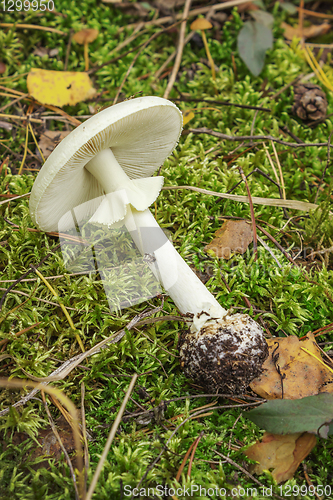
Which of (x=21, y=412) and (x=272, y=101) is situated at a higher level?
(x=272, y=101)

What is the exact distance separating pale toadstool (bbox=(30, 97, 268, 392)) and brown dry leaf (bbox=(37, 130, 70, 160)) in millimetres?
838

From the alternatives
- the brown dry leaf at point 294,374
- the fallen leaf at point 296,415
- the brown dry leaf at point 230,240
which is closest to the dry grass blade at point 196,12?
the brown dry leaf at point 230,240

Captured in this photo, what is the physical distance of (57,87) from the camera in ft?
10.3

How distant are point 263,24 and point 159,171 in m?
2.24

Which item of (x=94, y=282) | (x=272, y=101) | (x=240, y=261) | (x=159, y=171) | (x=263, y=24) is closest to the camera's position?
(x=94, y=282)

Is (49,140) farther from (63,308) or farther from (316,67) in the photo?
(316,67)

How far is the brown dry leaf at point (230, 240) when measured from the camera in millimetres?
2545

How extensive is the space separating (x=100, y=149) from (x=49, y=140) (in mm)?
1214

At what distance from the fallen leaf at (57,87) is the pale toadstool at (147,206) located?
1161 millimetres

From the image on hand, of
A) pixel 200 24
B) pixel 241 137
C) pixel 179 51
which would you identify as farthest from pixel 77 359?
pixel 200 24

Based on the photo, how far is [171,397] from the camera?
202 centimetres

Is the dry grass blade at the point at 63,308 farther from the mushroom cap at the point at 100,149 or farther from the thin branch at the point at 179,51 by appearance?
the thin branch at the point at 179,51

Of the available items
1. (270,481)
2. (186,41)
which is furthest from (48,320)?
(186,41)

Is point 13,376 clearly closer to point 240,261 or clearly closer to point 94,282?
point 94,282
